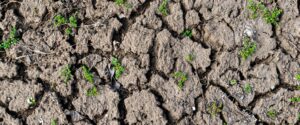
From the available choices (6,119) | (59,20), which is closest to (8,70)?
(6,119)

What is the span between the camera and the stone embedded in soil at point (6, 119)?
11.3 ft

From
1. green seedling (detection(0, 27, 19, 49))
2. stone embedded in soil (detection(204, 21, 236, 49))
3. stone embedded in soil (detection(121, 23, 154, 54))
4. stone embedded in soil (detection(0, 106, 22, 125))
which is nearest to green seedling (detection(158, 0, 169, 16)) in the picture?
stone embedded in soil (detection(121, 23, 154, 54))

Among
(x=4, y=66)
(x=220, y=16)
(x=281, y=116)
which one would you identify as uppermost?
(x=220, y=16)

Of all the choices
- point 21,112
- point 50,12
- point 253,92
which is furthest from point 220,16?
point 21,112

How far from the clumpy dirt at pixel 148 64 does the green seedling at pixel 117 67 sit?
31mm

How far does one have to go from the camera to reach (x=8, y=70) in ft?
→ 11.5

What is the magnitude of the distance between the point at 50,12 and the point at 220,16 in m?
1.25

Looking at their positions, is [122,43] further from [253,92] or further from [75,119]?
[253,92]

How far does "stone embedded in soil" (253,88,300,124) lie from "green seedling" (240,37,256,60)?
12.7 inches

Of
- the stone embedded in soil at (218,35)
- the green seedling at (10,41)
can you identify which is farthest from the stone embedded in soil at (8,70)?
the stone embedded in soil at (218,35)

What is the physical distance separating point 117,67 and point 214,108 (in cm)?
74

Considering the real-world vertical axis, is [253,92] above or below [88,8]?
below

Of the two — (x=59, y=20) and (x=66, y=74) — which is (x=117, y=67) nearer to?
(x=66, y=74)

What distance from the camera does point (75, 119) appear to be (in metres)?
3.45
